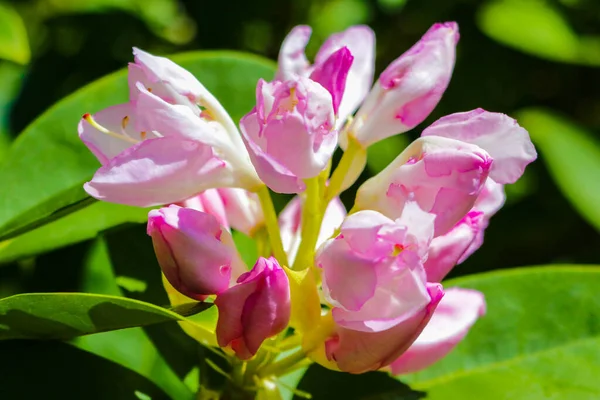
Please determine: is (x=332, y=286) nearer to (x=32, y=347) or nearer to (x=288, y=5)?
(x=32, y=347)

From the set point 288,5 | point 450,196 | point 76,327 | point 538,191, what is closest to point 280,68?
point 450,196

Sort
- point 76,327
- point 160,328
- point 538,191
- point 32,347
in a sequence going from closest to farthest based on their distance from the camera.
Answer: point 76,327, point 32,347, point 160,328, point 538,191

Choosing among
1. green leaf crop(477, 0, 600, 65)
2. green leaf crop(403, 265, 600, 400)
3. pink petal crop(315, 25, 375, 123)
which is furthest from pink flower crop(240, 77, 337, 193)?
green leaf crop(477, 0, 600, 65)

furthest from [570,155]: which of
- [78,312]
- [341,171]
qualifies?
[78,312]

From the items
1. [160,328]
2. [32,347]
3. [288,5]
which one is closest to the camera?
[32,347]

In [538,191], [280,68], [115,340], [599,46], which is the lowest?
[538,191]

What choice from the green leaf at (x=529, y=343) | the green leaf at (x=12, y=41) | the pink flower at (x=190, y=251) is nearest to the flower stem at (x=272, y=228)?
the pink flower at (x=190, y=251)

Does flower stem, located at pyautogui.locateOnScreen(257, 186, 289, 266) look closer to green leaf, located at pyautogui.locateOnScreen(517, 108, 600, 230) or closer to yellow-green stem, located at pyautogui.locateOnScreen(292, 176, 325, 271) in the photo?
yellow-green stem, located at pyautogui.locateOnScreen(292, 176, 325, 271)

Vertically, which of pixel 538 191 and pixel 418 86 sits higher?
pixel 418 86
